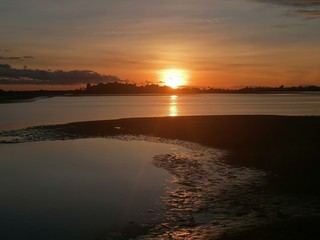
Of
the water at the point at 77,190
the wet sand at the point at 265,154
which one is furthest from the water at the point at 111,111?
the water at the point at 77,190

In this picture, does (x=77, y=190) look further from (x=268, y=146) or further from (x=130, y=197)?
(x=268, y=146)

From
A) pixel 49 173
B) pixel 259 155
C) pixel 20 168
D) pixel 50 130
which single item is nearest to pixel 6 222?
pixel 49 173

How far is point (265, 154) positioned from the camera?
71.4 feet

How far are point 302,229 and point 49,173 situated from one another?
1361 centimetres

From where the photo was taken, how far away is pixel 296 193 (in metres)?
13.9

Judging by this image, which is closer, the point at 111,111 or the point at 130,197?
the point at 130,197

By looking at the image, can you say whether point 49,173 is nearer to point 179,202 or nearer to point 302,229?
point 179,202

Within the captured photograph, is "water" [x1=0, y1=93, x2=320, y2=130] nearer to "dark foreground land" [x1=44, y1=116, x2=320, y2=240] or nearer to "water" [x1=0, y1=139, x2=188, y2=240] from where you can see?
"dark foreground land" [x1=44, y1=116, x2=320, y2=240]

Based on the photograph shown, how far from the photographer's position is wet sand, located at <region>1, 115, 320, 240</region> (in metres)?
10.4

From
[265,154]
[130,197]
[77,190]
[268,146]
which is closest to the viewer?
[130,197]

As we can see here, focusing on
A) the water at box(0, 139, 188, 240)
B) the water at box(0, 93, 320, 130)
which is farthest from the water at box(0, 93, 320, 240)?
the water at box(0, 93, 320, 130)

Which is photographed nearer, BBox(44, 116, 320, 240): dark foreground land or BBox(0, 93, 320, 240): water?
BBox(44, 116, 320, 240): dark foreground land

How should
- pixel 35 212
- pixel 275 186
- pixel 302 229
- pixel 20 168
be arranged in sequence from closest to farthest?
pixel 302 229
pixel 35 212
pixel 275 186
pixel 20 168

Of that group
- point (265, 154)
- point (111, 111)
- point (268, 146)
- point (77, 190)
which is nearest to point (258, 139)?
point (268, 146)
